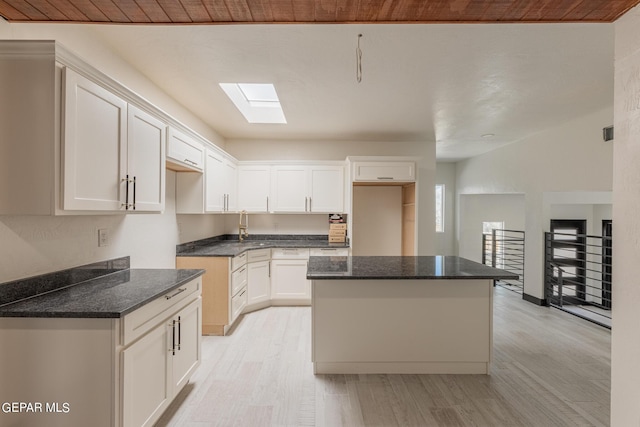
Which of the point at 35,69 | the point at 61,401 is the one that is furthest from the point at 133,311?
the point at 35,69

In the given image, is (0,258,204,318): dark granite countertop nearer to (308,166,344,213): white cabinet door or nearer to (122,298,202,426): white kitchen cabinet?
(122,298,202,426): white kitchen cabinet

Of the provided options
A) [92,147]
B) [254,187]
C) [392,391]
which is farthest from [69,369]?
[254,187]

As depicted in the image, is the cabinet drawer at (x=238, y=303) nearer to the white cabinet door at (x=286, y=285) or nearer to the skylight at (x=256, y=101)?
the white cabinet door at (x=286, y=285)

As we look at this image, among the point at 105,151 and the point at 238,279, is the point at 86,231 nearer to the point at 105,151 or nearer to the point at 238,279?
the point at 105,151

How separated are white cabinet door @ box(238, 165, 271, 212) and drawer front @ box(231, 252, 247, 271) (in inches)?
38.4

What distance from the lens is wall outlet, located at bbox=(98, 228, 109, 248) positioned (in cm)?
228

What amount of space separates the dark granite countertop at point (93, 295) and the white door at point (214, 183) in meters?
1.41

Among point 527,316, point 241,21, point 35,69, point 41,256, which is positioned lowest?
point 527,316

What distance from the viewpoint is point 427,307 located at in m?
2.63

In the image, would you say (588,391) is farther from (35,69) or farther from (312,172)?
(35,69)

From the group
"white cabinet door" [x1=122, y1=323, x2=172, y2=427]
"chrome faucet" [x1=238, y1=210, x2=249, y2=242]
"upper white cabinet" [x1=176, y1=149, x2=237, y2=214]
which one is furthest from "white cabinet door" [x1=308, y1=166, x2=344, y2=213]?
"white cabinet door" [x1=122, y1=323, x2=172, y2=427]

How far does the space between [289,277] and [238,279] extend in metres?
0.89

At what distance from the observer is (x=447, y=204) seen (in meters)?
7.63

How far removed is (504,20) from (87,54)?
2.55 m
